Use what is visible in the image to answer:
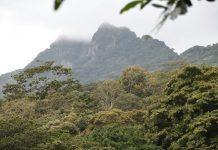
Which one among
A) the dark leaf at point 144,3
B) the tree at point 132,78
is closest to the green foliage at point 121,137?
the tree at point 132,78

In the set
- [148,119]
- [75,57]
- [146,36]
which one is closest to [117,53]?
[75,57]

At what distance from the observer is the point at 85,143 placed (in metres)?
19.7

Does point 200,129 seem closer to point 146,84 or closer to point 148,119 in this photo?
point 148,119

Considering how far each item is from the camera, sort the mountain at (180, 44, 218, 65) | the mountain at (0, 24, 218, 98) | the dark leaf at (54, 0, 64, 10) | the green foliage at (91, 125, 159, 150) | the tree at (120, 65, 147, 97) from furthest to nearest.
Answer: the mountain at (0, 24, 218, 98) < the mountain at (180, 44, 218, 65) < the tree at (120, 65, 147, 97) < the green foliage at (91, 125, 159, 150) < the dark leaf at (54, 0, 64, 10)

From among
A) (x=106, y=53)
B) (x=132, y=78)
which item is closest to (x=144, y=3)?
(x=132, y=78)

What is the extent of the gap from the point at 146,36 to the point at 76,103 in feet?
105

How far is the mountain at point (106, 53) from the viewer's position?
123188 mm

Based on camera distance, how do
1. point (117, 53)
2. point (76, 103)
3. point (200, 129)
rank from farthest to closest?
point (117, 53) → point (76, 103) → point (200, 129)

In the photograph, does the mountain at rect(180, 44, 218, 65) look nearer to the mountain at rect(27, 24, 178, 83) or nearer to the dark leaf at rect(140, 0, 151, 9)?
the mountain at rect(27, 24, 178, 83)

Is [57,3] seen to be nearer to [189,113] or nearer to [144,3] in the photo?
[144,3]

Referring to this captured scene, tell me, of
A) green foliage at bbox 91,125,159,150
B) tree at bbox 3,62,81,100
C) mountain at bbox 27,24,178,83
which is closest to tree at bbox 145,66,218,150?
green foliage at bbox 91,125,159,150

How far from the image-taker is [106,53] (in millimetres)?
142125

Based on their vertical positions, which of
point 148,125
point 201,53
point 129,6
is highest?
point 201,53

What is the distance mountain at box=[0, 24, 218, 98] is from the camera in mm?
123188
